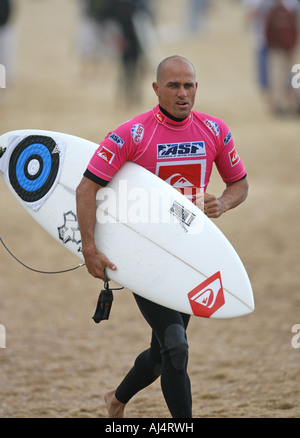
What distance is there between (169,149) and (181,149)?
0.20 feet

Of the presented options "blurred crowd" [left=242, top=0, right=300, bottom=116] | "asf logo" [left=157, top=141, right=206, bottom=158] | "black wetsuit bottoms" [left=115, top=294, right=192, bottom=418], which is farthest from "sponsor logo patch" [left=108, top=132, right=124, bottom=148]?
"blurred crowd" [left=242, top=0, right=300, bottom=116]

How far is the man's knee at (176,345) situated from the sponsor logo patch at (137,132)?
2.97ft

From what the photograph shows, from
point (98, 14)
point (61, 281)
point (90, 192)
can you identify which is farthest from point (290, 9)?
point (90, 192)

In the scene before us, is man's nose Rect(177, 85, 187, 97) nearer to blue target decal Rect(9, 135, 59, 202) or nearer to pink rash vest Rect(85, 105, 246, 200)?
pink rash vest Rect(85, 105, 246, 200)

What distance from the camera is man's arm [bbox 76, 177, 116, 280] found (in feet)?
11.7

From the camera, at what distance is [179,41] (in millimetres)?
21203

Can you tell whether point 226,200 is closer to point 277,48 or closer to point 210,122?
point 210,122

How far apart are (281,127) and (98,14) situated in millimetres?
4354

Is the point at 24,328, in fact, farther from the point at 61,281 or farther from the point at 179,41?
the point at 179,41

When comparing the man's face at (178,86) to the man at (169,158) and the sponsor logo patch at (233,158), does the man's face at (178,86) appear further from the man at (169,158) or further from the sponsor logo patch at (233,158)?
the sponsor logo patch at (233,158)

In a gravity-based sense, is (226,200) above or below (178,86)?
below

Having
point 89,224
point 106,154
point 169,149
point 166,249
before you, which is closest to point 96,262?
point 89,224

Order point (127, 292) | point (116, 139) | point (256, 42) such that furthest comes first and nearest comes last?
point (256, 42)
point (127, 292)
point (116, 139)

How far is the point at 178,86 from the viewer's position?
356cm
